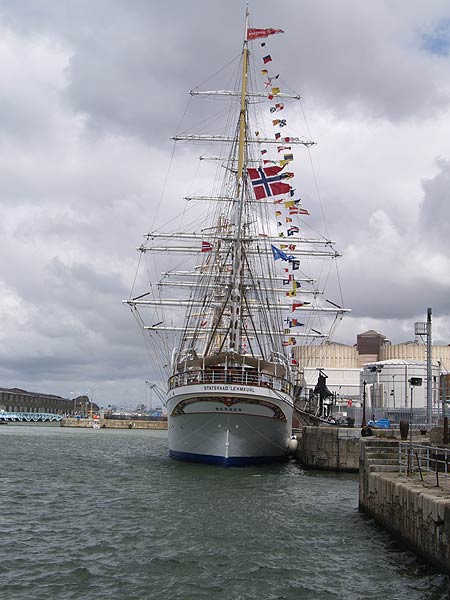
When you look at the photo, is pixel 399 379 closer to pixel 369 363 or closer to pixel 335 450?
pixel 369 363

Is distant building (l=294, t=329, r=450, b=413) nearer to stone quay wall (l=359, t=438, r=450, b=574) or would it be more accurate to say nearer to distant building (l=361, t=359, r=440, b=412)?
distant building (l=361, t=359, r=440, b=412)

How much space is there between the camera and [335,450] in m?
46.0

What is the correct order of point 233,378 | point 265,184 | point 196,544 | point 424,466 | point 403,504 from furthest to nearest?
1. point 265,184
2. point 233,378
3. point 424,466
4. point 196,544
5. point 403,504

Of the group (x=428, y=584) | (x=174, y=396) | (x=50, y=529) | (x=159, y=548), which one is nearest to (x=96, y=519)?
(x=50, y=529)

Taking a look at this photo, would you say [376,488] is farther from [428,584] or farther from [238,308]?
[238,308]

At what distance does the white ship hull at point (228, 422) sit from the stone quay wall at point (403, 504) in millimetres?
→ 13675

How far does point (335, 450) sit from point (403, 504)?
87.5ft

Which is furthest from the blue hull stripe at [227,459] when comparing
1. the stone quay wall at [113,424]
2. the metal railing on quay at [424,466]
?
the stone quay wall at [113,424]

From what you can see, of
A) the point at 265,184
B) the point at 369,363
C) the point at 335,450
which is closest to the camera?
the point at 335,450

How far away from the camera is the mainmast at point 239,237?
46.8 m

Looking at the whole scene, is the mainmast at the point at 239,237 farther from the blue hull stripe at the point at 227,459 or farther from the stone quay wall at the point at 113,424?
the stone quay wall at the point at 113,424

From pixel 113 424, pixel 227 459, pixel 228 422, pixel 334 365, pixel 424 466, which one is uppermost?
pixel 334 365

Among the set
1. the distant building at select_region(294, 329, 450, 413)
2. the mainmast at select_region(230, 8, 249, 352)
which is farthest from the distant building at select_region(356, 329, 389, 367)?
the mainmast at select_region(230, 8, 249, 352)

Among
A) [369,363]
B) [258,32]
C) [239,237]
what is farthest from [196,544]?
[369,363]
